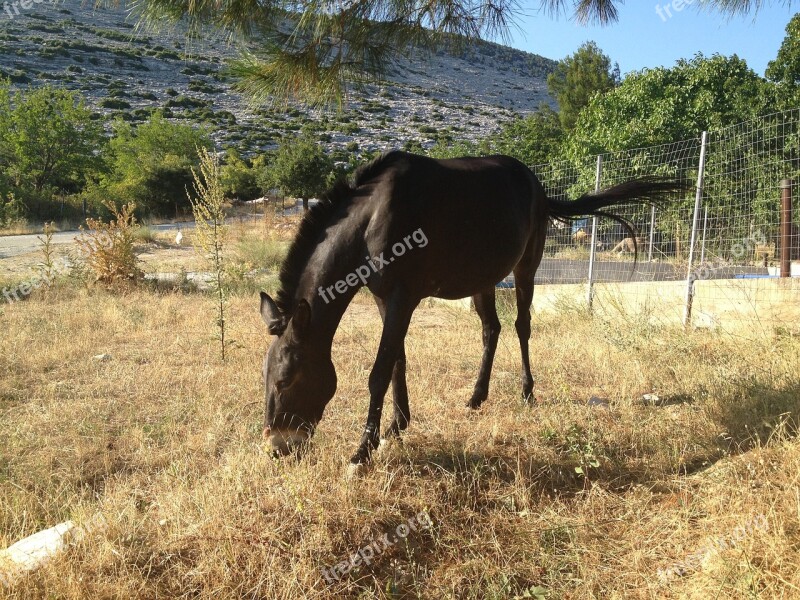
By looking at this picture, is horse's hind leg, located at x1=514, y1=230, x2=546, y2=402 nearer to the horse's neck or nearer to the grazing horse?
the grazing horse

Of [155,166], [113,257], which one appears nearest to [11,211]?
[155,166]

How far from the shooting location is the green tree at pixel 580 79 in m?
39.7

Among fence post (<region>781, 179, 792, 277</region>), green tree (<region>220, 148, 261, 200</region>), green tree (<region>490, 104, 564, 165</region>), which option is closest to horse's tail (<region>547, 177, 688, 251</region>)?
fence post (<region>781, 179, 792, 277</region>)

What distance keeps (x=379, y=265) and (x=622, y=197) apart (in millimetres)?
2972

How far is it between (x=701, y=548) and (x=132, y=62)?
9584 centimetres

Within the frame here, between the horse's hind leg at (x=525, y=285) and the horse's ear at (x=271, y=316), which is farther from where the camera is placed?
the horse's hind leg at (x=525, y=285)

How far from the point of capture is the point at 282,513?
7.60 ft

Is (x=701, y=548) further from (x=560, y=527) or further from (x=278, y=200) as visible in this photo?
(x=278, y=200)

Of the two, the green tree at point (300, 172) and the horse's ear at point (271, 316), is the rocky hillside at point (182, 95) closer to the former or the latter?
the green tree at point (300, 172)

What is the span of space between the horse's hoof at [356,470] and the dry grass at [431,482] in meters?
0.06

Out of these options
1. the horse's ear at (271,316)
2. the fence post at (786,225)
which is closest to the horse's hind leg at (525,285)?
the horse's ear at (271,316)

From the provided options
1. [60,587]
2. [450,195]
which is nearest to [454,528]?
[60,587]

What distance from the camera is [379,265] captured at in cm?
302

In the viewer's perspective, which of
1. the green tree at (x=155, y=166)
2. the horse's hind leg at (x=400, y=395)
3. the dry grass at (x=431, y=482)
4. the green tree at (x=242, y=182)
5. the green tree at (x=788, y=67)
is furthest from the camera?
the green tree at (x=242, y=182)
